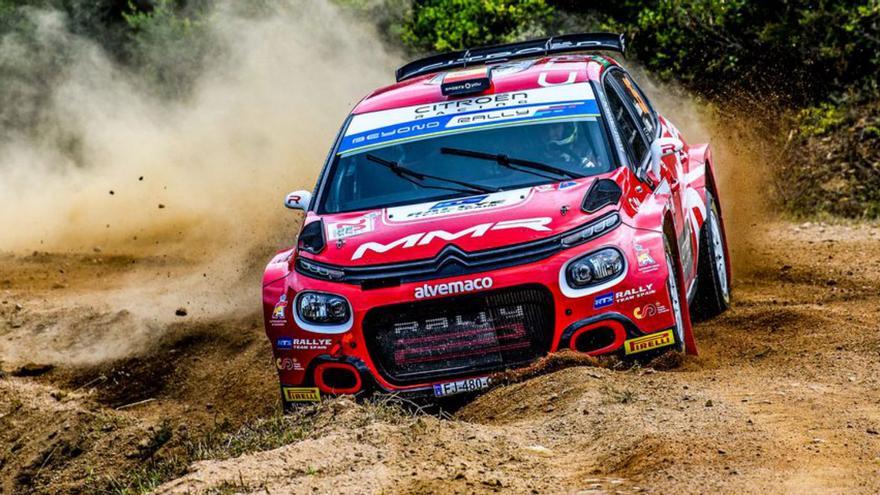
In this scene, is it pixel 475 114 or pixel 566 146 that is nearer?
pixel 566 146

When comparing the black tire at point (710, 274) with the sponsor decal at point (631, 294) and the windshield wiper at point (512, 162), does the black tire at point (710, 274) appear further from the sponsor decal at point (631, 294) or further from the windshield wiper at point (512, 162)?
the sponsor decal at point (631, 294)

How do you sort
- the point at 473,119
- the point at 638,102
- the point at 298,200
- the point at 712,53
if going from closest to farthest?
the point at 473,119 → the point at 298,200 → the point at 638,102 → the point at 712,53

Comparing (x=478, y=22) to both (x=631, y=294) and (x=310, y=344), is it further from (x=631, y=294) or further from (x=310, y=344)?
(x=631, y=294)

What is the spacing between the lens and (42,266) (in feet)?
46.1

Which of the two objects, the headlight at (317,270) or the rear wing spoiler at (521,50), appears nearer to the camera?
the headlight at (317,270)

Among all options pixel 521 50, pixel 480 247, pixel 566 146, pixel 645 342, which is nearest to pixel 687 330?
pixel 645 342

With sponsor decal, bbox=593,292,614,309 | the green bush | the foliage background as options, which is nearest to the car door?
sponsor decal, bbox=593,292,614,309

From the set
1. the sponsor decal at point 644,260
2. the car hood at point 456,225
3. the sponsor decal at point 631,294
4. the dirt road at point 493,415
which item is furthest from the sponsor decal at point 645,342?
the car hood at point 456,225

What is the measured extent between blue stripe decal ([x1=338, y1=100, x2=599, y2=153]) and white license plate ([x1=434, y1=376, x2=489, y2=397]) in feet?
5.68

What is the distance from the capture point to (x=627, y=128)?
26.8ft

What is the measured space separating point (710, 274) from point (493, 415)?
2.77m

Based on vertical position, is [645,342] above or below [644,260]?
below

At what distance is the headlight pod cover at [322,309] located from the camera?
22.8ft

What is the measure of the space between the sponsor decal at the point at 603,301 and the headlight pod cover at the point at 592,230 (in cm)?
30
